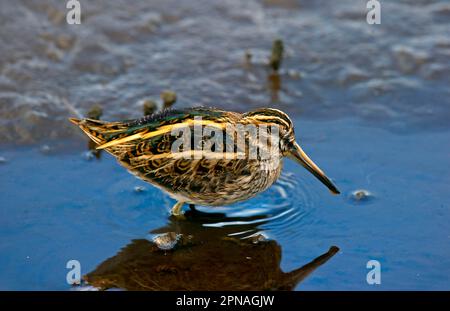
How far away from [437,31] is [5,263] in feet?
23.3

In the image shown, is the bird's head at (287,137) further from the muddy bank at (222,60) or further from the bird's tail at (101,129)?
the muddy bank at (222,60)

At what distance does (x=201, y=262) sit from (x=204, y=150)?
3.50 feet

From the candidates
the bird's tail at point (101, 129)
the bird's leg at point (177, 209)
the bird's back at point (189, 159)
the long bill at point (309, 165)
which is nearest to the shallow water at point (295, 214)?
the bird's leg at point (177, 209)

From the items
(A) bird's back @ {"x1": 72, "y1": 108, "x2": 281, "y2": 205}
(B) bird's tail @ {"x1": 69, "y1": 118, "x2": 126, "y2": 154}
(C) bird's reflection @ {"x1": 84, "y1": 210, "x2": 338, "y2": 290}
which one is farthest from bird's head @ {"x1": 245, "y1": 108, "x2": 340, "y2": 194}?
(B) bird's tail @ {"x1": 69, "y1": 118, "x2": 126, "y2": 154}

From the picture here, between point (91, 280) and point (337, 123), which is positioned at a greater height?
point (337, 123)

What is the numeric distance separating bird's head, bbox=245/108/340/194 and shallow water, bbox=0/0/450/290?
0.33 metres

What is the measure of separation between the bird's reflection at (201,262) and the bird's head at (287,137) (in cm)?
78

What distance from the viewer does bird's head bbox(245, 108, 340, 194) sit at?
744cm

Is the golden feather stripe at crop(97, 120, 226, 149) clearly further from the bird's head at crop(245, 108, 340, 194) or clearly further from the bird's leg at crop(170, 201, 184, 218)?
the bird's leg at crop(170, 201, 184, 218)

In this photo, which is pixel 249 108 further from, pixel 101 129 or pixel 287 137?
pixel 101 129

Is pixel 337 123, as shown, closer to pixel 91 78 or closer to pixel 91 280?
pixel 91 78

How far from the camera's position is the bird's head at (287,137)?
744 centimetres

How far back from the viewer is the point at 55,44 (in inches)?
416

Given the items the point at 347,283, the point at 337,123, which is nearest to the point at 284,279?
the point at 347,283
